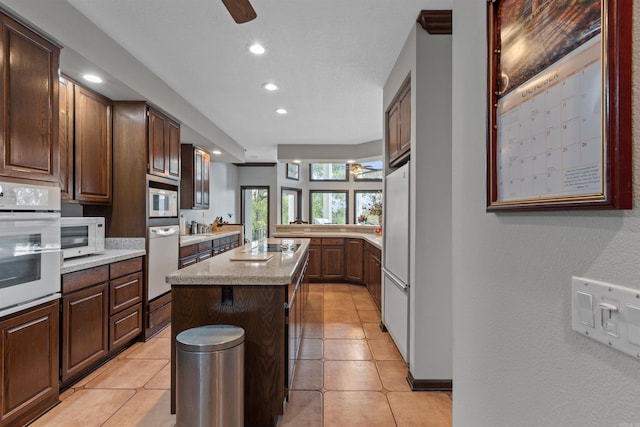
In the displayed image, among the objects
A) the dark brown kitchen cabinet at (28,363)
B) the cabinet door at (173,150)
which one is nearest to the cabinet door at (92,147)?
the cabinet door at (173,150)

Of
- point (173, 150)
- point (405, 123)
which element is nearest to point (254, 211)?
point (173, 150)

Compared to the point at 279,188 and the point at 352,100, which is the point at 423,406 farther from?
the point at 279,188

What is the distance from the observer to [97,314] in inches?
104

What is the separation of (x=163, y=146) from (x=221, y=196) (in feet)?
13.7

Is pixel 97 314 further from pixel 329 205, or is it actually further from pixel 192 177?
pixel 329 205

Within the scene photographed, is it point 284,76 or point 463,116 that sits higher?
point 284,76

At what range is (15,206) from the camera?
72.6 inches

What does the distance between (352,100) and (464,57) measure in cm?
280

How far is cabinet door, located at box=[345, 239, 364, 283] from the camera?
567 cm

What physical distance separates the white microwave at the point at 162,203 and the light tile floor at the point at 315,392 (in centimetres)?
130

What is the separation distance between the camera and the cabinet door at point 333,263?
19.2 ft

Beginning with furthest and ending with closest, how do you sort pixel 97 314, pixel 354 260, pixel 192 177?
pixel 354 260 → pixel 192 177 → pixel 97 314

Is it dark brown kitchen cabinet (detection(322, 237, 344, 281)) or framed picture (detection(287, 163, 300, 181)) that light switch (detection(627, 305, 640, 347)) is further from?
framed picture (detection(287, 163, 300, 181))

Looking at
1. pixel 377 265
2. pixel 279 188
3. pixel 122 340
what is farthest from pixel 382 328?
pixel 279 188
